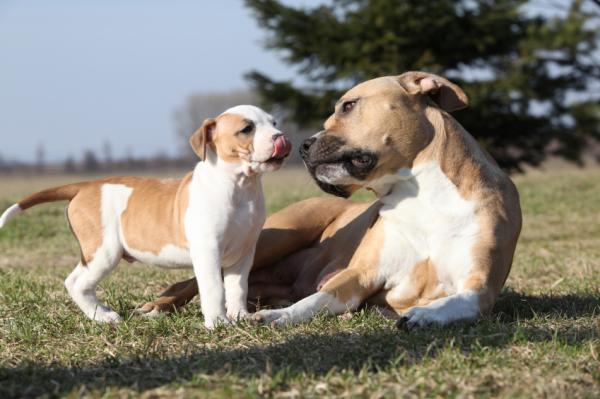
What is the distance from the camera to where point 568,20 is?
21.1 m

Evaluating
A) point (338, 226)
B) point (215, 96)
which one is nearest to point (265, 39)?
point (338, 226)

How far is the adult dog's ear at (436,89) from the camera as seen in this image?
4.60 m

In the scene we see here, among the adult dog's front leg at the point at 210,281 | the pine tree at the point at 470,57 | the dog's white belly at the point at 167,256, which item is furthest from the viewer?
the pine tree at the point at 470,57

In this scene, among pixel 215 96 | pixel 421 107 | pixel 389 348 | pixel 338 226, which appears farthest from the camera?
pixel 215 96

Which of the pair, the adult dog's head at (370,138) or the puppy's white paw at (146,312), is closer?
the adult dog's head at (370,138)

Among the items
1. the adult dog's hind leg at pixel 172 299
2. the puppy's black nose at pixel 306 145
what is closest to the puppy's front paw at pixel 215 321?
the adult dog's hind leg at pixel 172 299

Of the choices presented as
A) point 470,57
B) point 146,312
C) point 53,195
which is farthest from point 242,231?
point 470,57

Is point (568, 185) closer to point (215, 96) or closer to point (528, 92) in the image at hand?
point (528, 92)

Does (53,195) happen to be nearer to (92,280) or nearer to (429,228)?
(92,280)

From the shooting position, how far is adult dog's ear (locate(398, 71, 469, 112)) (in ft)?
15.1

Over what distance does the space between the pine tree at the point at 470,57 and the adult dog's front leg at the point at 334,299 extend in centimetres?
1447

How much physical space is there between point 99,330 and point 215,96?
293 feet

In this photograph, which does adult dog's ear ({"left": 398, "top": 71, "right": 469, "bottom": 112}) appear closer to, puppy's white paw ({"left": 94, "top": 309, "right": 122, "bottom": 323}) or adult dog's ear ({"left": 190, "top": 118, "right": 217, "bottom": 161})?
adult dog's ear ({"left": 190, "top": 118, "right": 217, "bottom": 161})

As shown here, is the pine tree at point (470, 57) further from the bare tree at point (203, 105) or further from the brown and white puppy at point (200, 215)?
the bare tree at point (203, 105)
